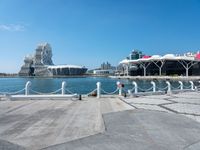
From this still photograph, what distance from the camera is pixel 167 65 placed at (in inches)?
5635

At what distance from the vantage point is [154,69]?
14875cm

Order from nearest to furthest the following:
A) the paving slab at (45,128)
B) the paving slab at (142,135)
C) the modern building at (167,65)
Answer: the paving slab at (142,135) → the paving slab at (45,128) → the modern building at (167,65)

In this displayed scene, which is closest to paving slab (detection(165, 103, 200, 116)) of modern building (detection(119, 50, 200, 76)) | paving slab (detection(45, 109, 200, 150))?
paving slab (detection(45, 109, 200, 150))

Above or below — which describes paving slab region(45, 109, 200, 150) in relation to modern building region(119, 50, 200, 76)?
below

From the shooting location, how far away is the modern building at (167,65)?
130 meters

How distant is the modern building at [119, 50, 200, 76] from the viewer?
130375 mm

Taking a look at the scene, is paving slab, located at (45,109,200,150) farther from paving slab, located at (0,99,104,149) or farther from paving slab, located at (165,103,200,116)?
paving slab, located at (165,103,200,116)

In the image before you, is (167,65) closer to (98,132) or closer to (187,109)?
(187,109)

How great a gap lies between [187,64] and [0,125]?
130296 mm

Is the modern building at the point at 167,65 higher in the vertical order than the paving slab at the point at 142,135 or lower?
higher

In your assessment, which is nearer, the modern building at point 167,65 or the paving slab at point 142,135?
the paving slab at point 142,135

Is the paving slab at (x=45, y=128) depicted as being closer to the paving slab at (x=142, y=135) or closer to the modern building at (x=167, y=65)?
the paving slab at (x=142, y=135)

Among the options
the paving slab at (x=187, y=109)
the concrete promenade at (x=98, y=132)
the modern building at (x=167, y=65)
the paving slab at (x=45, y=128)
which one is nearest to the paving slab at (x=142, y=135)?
the concrete promenade at (x=98, y=132)

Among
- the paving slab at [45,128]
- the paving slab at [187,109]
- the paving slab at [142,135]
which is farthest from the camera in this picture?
the paving slab at [187,109]
